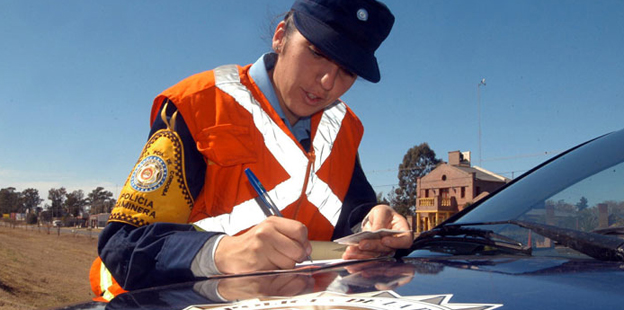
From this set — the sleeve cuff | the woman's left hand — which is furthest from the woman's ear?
the sleeve cuff

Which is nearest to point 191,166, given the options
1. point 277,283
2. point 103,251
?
point 103,251

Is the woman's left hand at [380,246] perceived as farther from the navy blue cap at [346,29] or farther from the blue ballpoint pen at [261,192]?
the navy blue cap at [346,29]

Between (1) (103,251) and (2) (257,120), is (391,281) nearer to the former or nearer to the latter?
(1) (103,251)

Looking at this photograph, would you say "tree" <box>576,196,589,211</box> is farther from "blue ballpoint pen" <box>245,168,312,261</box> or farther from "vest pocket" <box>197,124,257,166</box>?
"vest pocket" <box>197,124,257,166</box>

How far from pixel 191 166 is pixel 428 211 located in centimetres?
4515

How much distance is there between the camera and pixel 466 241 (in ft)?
4.67

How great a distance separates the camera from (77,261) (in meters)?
25.3

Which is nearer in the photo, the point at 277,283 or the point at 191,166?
the point at 277,283

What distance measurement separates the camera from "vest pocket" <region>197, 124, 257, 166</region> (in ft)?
5.23

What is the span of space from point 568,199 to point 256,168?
0.99 metres

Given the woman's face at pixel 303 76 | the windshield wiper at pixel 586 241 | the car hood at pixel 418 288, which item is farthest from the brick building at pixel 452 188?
the car hood at pixel 418 288

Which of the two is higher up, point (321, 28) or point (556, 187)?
point (321, 28)

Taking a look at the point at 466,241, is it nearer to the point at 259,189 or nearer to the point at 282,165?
the point at 259,189

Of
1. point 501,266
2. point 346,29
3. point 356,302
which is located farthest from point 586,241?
point 346,29
